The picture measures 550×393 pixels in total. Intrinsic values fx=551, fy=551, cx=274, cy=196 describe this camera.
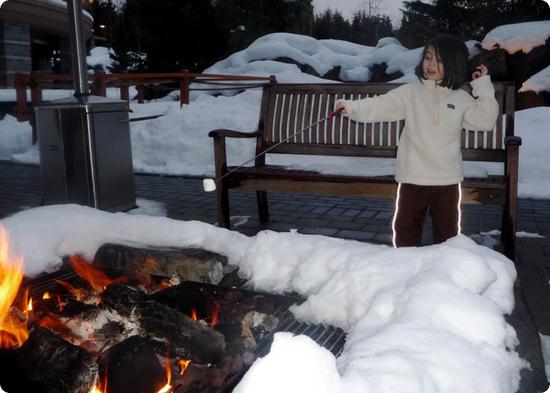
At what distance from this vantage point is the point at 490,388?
146 cm

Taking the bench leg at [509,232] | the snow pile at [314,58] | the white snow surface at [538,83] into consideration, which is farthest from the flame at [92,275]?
the snow pile at [314,58]

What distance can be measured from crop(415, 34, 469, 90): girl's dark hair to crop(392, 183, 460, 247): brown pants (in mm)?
691

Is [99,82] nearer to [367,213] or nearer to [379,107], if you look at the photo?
[367,213]

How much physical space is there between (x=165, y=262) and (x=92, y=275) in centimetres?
34

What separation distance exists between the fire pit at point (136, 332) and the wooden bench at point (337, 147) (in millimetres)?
1901

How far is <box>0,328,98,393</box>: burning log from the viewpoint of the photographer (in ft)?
5.85

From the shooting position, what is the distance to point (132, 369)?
1786mm

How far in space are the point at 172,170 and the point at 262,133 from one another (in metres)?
3.18

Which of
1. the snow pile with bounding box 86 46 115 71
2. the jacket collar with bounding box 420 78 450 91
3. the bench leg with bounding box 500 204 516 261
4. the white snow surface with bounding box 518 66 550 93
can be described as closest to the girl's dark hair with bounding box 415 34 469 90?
the jacket collar with bounding box 420 78 450 91

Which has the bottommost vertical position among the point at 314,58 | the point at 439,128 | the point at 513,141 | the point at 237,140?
the point at 237,140

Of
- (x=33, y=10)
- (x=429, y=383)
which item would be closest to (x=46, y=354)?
(x=429, y=383)

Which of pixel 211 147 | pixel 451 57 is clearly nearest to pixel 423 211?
pixel 451 57

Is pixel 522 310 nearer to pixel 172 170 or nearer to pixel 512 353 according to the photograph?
pixel 512 353

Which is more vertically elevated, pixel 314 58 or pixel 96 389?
pixel 314 58
